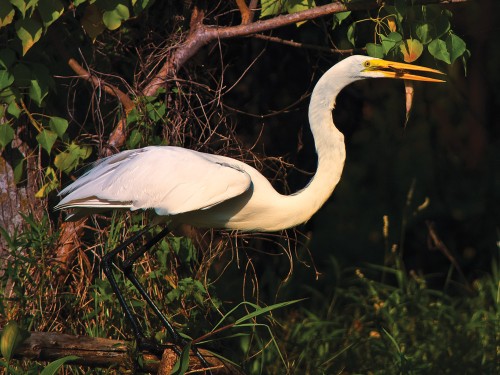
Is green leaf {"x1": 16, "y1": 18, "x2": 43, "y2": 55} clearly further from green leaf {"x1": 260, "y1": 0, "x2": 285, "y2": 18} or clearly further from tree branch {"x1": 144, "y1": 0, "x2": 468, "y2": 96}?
green leaf {"x1": 260, "y1": 0, "x2": 285, "y2": 18}

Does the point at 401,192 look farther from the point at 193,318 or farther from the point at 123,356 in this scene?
the point at 123,356

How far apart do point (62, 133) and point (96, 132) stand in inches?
12.5

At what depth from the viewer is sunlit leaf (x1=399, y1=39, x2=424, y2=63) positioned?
3791 millimetres

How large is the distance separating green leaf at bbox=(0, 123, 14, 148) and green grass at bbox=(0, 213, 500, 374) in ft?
1.17

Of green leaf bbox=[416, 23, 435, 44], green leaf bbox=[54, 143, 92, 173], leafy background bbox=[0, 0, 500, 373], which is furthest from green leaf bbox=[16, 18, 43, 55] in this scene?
green leaf bbox=[416, 23, 435, 44]

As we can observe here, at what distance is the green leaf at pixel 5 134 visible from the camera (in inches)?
158

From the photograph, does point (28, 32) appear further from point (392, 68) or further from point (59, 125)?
point (392, 68)

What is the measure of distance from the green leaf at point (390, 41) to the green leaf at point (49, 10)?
1.30m

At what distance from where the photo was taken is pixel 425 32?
3.77 metres

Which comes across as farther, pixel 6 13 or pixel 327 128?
pixel 6 13

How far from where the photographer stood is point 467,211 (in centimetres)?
820

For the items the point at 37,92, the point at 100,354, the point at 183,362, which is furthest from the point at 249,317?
the point at 37,92

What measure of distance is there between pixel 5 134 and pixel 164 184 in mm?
815

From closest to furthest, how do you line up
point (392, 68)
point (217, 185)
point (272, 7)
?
point (217, 185), point (392, 68), point (272, 7)
